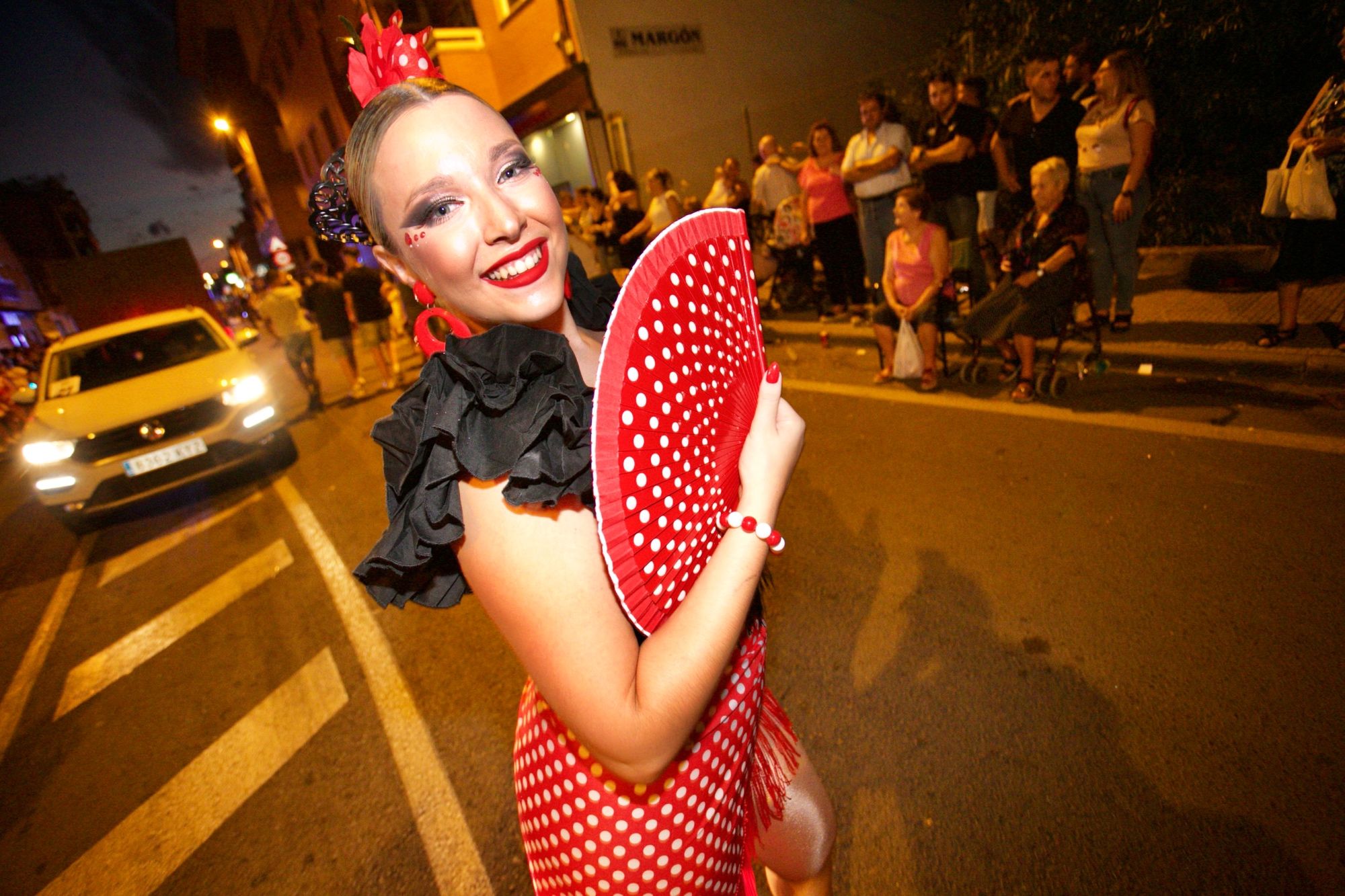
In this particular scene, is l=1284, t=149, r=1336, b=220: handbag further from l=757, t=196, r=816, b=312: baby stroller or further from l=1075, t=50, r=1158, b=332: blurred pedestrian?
l=757, t=196, r=816, b=312: baby stroller

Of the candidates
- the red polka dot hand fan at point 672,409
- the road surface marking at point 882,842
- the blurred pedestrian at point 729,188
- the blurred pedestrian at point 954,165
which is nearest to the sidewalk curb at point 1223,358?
the blurred pedestrian at point 954,165

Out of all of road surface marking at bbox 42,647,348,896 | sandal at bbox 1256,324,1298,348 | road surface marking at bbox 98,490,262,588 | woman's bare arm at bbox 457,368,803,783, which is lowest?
road surface marking at bbox 42,647,348,896

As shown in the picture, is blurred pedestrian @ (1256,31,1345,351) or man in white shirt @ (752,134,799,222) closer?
blurred pedestrian @ (1256,31,1345,351)

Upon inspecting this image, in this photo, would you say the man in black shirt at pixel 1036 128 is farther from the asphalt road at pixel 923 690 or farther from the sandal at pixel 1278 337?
the asphalt road at pixel 923 690

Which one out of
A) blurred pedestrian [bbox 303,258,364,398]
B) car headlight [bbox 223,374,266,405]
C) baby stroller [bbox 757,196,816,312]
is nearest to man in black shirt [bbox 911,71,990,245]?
baby stroller [bbox 757,196,816,312]

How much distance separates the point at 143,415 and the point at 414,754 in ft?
17.2

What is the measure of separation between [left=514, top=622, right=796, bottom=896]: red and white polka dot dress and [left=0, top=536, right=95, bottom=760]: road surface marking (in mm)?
4223

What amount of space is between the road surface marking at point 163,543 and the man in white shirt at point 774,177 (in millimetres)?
7247

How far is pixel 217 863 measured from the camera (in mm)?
Result: 2576

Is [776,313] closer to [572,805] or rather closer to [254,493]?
[254,493]

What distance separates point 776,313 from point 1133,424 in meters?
5.31

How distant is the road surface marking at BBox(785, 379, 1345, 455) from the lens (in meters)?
3.62

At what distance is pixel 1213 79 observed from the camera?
22.9ft

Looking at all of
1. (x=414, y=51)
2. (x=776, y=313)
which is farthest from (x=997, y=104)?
(x=414, y=51)
